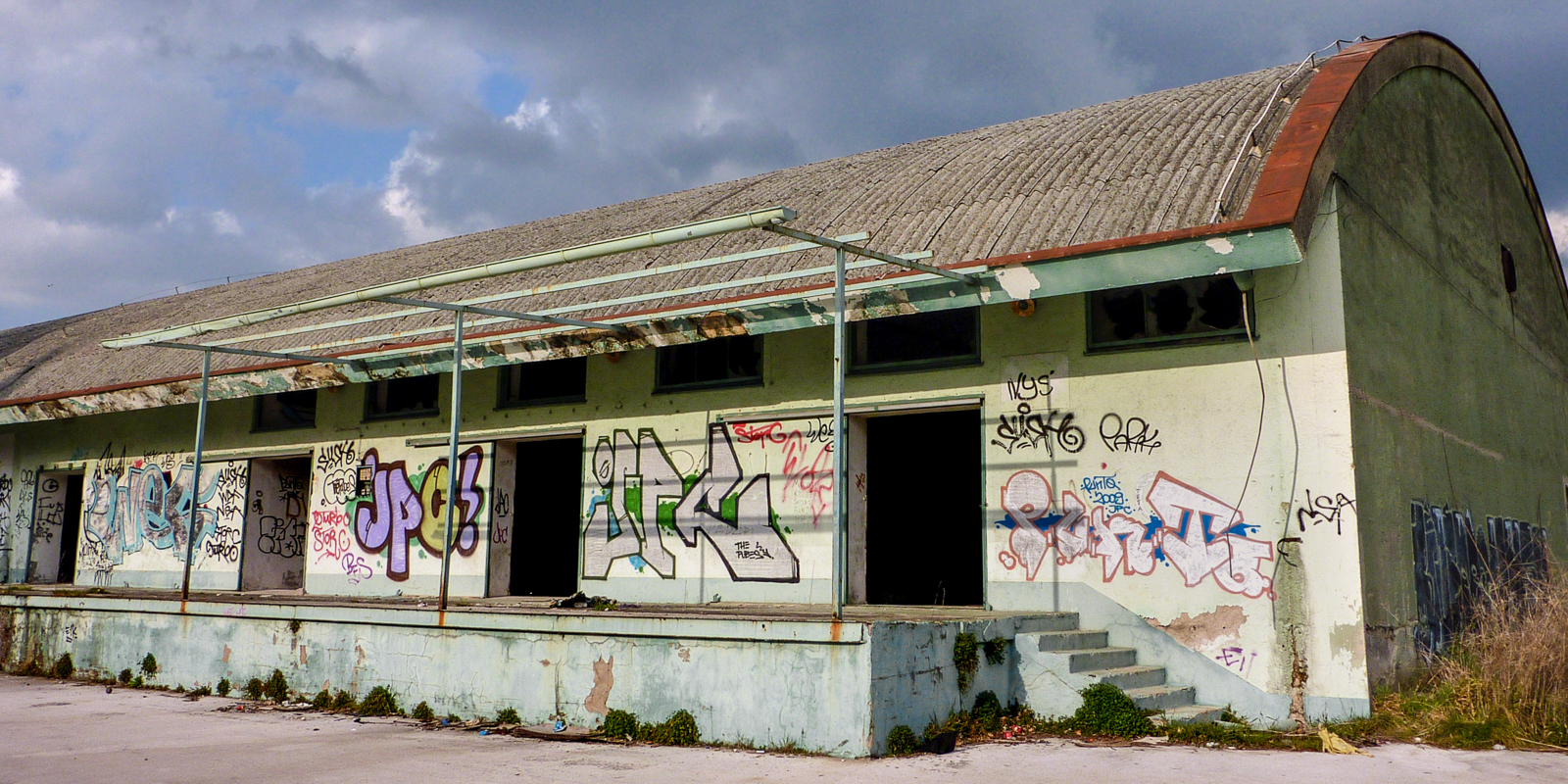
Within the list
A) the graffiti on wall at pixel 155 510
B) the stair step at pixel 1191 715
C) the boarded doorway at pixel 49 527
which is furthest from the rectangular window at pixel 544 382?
the boarded doorway at pixel 49 527

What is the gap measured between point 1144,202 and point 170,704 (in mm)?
9929

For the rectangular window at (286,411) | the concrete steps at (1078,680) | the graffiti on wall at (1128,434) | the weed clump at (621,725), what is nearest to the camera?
the weed clump at (621,725)

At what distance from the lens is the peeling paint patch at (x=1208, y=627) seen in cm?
894

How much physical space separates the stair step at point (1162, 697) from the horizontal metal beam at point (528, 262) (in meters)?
4.47

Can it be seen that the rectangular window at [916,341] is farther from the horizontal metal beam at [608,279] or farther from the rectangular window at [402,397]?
the rectangular window at [402,397]

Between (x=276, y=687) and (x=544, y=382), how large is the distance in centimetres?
432

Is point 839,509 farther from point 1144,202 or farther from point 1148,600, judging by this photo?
point 1144,202

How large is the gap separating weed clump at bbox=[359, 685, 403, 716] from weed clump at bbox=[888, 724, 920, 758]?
15.1 feet

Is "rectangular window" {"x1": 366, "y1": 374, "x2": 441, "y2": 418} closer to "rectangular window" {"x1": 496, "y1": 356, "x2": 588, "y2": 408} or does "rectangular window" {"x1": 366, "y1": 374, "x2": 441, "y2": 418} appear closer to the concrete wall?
"rectangular window" {"x1": 496, "y1": 356, "x2": 588, "y2": 408}

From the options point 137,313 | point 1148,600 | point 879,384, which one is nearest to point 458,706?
point 879,384

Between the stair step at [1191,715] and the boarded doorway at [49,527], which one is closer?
the stair step at [1191,715]

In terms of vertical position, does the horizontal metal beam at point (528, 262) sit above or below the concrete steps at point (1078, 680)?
above

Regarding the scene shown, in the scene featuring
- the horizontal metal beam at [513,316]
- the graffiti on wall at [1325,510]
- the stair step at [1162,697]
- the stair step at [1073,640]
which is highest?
the horizontal metal beam at [513,316]

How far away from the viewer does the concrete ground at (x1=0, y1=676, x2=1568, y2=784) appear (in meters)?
7.02
